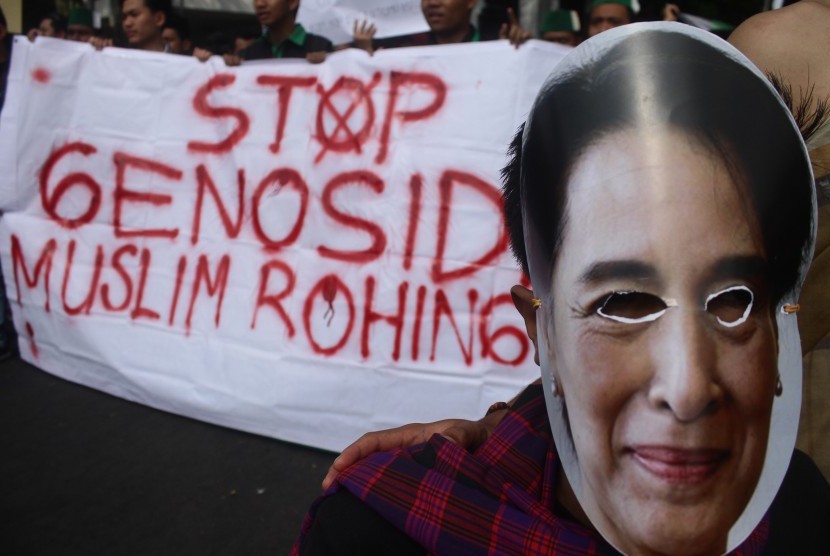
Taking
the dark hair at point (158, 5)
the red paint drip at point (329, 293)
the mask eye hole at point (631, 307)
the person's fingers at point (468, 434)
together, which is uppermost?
the mask eye hole at point (631, 307)

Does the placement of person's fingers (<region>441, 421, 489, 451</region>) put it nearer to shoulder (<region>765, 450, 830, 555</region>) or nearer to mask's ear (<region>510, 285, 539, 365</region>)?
mask's ear (<region>510, 285, 539, 365</region>)

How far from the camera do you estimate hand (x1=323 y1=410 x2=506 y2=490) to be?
1.15 metres

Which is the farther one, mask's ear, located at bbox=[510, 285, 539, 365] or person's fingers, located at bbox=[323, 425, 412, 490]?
person's fingers, located at bbox=[323, 425, 412, 490]

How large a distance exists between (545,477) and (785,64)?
0.74m

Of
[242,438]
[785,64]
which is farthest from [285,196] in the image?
[785,64]

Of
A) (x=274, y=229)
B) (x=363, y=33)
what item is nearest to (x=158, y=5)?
(x=363, y=33)

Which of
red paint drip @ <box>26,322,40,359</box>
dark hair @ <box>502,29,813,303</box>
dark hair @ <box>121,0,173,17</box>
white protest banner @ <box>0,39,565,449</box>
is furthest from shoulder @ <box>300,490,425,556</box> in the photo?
dark hair @ <box>121,0,173,17</box>

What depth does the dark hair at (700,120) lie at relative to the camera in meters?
0.76

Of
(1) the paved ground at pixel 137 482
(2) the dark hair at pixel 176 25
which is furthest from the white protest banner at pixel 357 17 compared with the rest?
(1) the paved ground at pixel 137 482

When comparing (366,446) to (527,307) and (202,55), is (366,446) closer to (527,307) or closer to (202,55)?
(527,307)

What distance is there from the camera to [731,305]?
0.76m

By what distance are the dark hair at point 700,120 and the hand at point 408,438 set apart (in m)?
0.43

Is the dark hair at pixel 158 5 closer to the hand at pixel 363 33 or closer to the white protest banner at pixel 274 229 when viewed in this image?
the white protest banner at pixel 274 229

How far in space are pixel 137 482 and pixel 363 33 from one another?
7.32 feet
